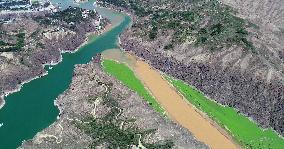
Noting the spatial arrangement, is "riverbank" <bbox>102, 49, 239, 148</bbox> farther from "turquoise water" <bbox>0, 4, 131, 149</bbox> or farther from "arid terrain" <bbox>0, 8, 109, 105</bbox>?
"arid terrain" <bbox>0, 8, 109, 105</bbox>

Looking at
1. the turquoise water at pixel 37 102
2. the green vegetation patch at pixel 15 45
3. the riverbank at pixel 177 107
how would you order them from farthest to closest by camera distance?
1. the green vegetation patch at pixel 15 45
2. the riverbank at pixel 177 107
3. the turquoise water at pixel 37 102

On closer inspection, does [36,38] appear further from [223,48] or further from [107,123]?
[107,123]

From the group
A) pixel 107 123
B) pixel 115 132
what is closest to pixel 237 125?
pixel 115 132

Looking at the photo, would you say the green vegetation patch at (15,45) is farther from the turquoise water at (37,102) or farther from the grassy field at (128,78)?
the grassy field at (128,78)

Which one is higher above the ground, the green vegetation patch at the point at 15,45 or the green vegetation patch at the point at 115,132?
the green vegetation patch at the point at 115,132

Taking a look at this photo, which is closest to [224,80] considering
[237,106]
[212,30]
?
[237,106]

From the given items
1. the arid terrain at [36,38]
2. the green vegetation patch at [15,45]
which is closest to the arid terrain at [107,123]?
the arid terrain at [36,38]
